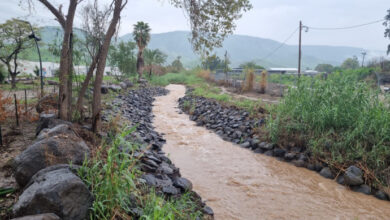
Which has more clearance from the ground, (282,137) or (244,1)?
(244,1)

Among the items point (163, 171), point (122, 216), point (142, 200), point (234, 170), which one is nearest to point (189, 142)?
point (234, 170)

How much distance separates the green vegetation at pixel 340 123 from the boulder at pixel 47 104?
609 centimetres

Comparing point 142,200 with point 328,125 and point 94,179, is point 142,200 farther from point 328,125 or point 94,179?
point 328,125

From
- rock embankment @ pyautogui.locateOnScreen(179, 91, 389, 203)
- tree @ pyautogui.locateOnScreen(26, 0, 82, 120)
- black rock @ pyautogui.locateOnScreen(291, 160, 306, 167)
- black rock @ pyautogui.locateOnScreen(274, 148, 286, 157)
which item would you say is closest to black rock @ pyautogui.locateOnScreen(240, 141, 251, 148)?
rock embankment @ pyautogui.locateOnScreen(179, 91, 389, 203)

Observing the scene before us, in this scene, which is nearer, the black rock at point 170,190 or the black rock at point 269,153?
the black rock at point 170,190

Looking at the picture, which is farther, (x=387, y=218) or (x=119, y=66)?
(x=119, y=66)

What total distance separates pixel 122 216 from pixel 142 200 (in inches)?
21.1

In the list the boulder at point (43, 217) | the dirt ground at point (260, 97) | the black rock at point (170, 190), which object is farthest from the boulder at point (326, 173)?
the dirt ground at point (260, 97)

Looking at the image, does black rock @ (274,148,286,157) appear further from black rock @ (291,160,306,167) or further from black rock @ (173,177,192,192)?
black rock @ (173,177,192,192)

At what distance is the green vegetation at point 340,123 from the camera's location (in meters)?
5.39

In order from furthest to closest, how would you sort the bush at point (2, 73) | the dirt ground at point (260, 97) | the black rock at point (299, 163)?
the bush at point (2, 73) → the dirt ground at point (260, 97) → the black rock at point (299, 163)

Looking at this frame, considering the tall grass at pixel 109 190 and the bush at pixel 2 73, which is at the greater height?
the bush at pixel 2 73

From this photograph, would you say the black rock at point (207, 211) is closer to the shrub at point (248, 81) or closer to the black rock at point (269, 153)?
the black rock at point (269, 153)

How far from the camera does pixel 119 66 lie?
22953 mm
